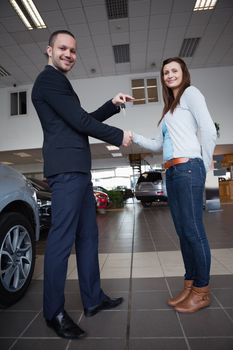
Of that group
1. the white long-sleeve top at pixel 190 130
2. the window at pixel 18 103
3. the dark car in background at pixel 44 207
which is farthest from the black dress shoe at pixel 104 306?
the window at pixel 18 103

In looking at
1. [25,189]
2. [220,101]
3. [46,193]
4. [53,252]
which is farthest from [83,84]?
[53,252]

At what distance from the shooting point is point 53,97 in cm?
164

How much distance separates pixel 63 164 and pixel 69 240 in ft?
1.45

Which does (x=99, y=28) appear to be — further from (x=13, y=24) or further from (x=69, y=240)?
(x=69, y=240)

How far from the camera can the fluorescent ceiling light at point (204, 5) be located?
8.19 meters

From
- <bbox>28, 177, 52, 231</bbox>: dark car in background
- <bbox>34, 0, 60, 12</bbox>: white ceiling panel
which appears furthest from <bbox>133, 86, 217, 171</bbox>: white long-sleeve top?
<bbox>34, 0, 60, 12</bbox>: white ceiling panel

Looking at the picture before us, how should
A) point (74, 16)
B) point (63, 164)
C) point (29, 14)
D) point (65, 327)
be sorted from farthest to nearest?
1. point (74, 16)
2. point (29, 14)
3. point (63, 164)
4. point (65, 327)

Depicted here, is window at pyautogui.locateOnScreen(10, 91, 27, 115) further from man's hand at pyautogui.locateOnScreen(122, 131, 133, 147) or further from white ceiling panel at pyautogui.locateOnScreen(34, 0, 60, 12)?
man's hand at pyautogui.locateOnScreen(122, 131, 133, 147)

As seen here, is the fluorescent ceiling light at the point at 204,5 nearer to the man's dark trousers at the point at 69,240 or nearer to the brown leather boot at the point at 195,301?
the man's dark trousers at the point at 69,240

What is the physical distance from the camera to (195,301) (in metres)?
1.77

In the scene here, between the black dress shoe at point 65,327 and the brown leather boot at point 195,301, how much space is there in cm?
64

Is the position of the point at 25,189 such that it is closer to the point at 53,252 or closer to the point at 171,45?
the point at 53,252

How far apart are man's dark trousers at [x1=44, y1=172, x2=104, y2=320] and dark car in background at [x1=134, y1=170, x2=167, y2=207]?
9.70 metres

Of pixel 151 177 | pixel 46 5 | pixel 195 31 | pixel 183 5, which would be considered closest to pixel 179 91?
pixel 46 5
